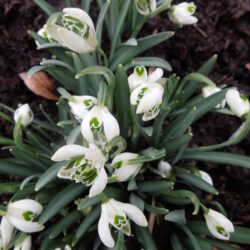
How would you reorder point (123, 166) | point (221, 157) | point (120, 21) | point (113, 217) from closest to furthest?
point (113, 217)
point (123, 166)
point (221, 157)
point (120, 21)

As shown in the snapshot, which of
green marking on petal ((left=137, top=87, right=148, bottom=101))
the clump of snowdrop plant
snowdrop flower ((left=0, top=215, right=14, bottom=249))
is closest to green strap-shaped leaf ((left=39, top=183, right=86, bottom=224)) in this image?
the clump of snowdrop plant

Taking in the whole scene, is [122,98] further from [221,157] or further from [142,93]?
[221,157]

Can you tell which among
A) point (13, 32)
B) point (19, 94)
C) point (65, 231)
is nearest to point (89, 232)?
point (65, 231)

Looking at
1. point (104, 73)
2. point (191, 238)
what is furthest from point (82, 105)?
point (191, 238)

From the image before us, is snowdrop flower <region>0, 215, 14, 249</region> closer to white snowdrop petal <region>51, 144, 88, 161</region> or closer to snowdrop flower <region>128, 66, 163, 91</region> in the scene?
white snowdrop petal <region>51, 144, 88, 161</region>

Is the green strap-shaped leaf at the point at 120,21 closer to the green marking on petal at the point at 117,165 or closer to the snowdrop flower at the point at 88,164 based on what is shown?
the green marking on petal at the point at 117,165
